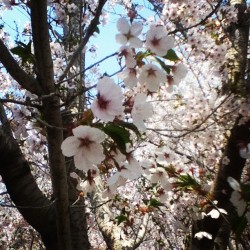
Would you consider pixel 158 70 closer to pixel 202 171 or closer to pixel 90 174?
pixel 90 174

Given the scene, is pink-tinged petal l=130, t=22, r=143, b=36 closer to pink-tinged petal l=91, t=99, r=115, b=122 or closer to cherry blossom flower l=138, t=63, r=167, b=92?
cherry blossom flower l=138, t=63, r=167, b=92

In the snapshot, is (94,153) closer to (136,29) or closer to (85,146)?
(85,146)

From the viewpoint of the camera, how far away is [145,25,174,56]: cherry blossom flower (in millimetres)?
1342

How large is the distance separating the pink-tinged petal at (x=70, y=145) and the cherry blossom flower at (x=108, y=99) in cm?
14

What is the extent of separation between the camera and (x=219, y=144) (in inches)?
164

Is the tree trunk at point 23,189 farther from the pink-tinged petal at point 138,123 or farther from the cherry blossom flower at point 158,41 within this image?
the cherry blossom flower at point 158,41

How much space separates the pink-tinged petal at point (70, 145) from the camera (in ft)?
3.62

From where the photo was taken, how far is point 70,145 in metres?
1.13

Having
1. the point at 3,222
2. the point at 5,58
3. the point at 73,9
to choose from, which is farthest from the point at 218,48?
the point at 3,222

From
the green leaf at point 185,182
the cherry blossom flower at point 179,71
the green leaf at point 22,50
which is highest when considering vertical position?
the green leaf at point 22,50

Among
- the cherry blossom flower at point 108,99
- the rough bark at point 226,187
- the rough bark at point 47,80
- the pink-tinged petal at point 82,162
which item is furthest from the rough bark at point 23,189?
the rough bark at point 226,187

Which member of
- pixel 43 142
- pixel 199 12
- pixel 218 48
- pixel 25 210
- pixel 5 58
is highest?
pixel 199 12

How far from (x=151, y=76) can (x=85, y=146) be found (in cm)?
48

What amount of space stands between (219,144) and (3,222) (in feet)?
24.2
